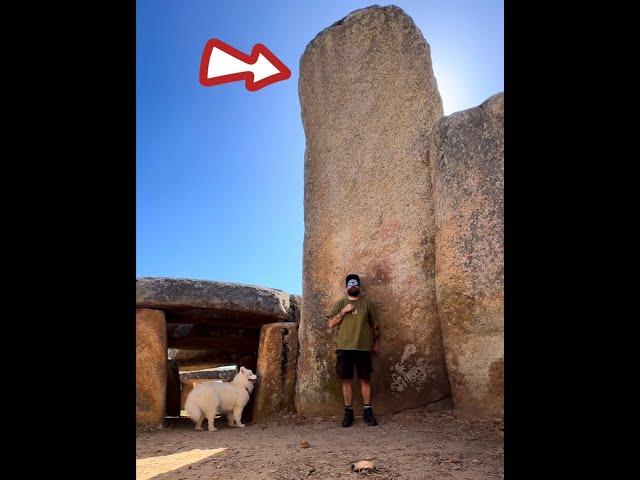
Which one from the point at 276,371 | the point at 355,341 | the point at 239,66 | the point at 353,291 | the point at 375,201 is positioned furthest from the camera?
the point at 276,371

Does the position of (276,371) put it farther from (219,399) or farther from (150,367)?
(150,367)

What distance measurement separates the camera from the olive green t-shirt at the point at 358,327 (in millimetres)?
4695

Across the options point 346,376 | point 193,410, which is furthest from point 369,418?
point 193,410

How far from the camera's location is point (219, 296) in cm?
566

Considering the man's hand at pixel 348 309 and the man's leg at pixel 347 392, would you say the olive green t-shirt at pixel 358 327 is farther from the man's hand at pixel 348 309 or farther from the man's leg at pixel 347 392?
the man's leg at pixel 347 392

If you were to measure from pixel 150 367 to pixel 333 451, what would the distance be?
260 cm

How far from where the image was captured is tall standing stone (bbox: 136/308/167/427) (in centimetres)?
521

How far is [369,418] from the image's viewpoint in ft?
14.6

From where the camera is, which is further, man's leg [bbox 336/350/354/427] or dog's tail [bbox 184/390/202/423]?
dog's tail [bbox 184/390/202/423]

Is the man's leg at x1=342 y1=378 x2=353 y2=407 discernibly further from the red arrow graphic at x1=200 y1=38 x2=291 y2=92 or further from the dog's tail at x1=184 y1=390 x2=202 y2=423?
the red arrow graphic at x1=200 y1=38 x2=291 y2=92

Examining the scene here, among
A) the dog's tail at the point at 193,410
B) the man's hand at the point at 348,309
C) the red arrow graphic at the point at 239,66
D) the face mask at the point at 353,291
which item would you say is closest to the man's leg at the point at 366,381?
the man's hand at the point at 348,309

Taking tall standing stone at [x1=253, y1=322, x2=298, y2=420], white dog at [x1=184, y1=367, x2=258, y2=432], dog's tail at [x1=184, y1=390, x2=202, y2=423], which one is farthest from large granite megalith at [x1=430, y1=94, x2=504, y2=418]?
dog's tail at [x1=184, y1=390, x2=202, y2=423]

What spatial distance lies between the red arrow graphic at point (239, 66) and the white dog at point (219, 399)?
295 cm
